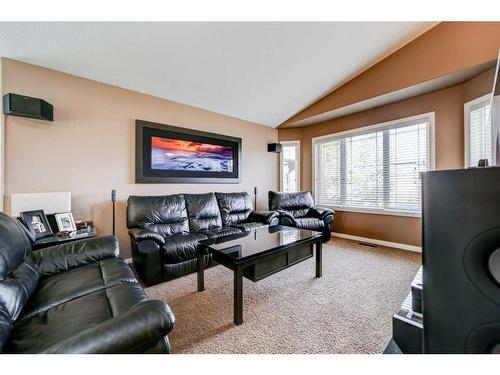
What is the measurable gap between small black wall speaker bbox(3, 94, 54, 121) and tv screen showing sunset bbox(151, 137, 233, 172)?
122 cm

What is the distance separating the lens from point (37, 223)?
2.15 meters

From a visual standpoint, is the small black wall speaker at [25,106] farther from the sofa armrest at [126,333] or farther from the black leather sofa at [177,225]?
the sofa armrest at [126,333]

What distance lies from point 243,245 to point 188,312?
74cm

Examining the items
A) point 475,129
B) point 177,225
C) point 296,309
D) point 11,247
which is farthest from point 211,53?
point 475,129

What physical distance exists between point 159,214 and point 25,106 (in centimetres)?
178

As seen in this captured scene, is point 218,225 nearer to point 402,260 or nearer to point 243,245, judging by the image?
point 243,245

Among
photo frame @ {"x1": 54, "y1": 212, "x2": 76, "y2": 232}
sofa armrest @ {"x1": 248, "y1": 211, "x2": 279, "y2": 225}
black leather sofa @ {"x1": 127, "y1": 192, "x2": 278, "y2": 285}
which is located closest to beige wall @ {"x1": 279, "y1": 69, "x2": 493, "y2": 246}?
sofa armrest @ {"x1": 248, "y1": 211, "x2": 279, "y2": 225}

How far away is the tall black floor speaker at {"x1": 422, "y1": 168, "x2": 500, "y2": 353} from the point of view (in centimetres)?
54

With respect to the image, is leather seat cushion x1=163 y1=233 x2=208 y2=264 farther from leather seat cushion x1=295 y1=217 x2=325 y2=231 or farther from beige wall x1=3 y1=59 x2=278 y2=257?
leather seat cushion x1=295 y1=217 x2=325 y2=231

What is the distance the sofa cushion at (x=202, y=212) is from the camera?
312 cm

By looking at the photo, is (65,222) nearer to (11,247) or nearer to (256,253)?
(11,247)

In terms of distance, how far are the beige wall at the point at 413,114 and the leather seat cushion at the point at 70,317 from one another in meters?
3.93
